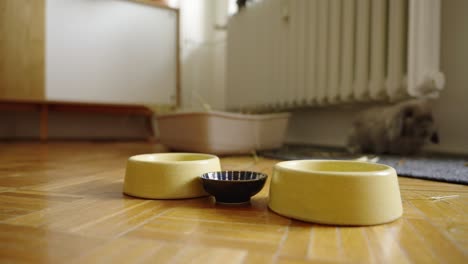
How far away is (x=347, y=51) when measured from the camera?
2.15m

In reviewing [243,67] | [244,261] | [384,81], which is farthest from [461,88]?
[244,261]

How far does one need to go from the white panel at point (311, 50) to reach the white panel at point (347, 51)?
0.21 m

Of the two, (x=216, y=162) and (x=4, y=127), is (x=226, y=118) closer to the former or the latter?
(x=216, y=162)

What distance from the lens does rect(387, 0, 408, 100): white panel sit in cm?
187

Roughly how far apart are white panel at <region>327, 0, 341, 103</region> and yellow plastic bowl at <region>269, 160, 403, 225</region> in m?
1.61

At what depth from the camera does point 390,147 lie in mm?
1951

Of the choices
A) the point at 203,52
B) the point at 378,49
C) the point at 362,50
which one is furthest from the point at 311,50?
the point at 203,52

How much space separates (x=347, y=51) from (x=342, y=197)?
1.68 meters

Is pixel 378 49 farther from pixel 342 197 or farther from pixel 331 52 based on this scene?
pixel 342 197

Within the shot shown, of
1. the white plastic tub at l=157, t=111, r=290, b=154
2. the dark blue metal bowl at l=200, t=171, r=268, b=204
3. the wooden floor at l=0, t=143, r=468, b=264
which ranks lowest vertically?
the wooden floor at l=0, t=143, r=468, b=264

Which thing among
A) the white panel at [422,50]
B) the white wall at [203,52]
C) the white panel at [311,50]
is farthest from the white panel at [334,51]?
the white wall at [203,52]

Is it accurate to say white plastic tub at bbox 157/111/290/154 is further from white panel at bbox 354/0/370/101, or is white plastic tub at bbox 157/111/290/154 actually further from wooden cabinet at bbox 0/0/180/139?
wooden cabinet at bbox 0/0/180/139

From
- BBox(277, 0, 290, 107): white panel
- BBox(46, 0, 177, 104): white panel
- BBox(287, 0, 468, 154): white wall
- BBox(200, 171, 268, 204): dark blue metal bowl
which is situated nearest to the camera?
BBox(200, 171, 268, 204): dark blue metal bowl

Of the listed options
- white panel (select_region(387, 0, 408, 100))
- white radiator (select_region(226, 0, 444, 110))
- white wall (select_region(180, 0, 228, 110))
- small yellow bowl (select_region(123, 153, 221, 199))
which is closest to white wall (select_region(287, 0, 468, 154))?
white radiator (select_region(226, 0, 444, 110))
